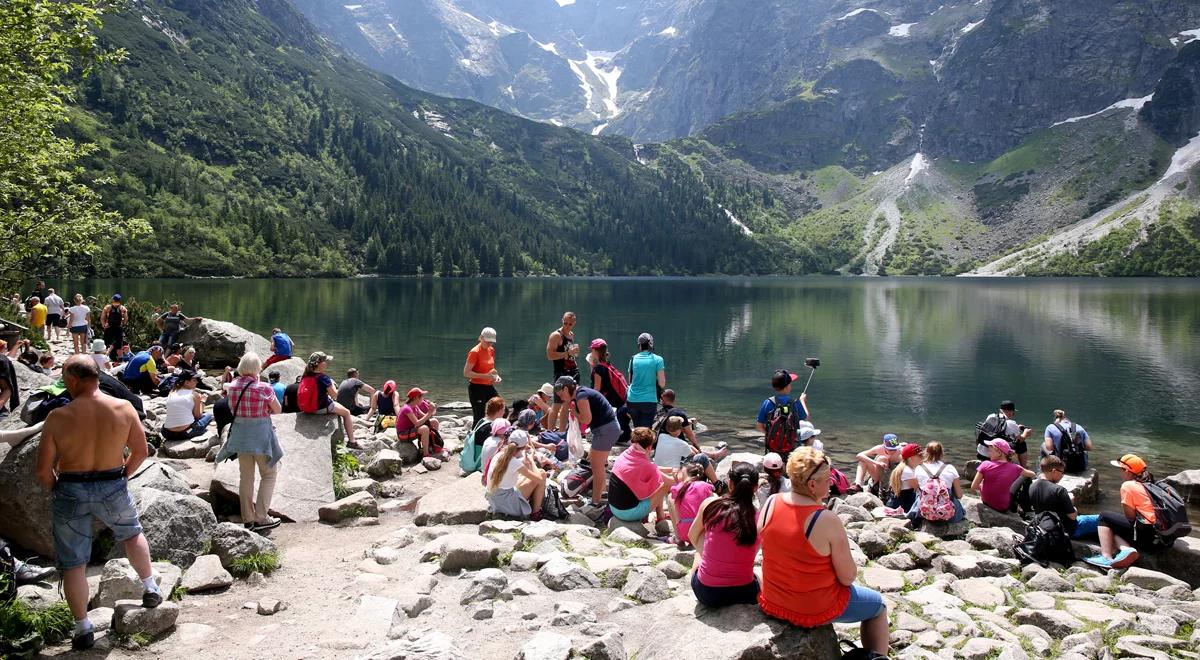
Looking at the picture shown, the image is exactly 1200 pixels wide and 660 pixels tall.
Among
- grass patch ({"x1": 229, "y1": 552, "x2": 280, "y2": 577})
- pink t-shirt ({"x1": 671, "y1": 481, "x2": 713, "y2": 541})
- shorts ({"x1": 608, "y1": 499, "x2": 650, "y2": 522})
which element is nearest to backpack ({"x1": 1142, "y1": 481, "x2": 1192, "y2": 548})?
pink t-shirt ({"x1": 671, "y1": 481, "x2": 713, "y2": 541})

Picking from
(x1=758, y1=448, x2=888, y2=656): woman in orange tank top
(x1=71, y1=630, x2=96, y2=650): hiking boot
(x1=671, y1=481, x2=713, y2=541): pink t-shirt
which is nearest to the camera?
(x1=758, y1=448, x2=888, y2=656): woman in orange tank top

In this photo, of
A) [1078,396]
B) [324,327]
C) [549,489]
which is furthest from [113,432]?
[324,327]

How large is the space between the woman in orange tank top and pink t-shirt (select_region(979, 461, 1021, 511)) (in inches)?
372

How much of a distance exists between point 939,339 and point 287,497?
191 feet

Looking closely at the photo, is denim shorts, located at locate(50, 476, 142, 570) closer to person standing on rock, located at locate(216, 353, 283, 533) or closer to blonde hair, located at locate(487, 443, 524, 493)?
person standing on rock, located at locate(216, 353, 283, 533)

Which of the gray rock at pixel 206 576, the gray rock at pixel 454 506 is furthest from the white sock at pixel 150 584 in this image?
the gray rock at pixel 454 506

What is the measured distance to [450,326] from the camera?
64.0 m

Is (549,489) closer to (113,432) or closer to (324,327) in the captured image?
(113,432)

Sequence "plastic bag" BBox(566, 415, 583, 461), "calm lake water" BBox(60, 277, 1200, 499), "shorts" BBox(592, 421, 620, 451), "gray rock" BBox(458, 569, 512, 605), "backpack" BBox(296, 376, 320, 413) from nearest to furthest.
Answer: "gray rock" BBox(458, 569, 512, 605), "shorts" BBox(592, 421, 620, 451), "backpack" BBox(296, 376, 320, 413), "plastic bag" BBox(566, 415, 583, 461), "calm lake water" BBox(60, 277, 1200, 499)

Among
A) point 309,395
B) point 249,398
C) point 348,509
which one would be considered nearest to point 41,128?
point 309,395

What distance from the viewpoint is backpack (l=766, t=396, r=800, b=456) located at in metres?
14.7

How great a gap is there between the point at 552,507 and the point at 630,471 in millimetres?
1707

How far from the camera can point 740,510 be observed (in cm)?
748

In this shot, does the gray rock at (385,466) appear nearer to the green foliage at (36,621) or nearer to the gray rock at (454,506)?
the gray rock at (454,506)
